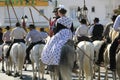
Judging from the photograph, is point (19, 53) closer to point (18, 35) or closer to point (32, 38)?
point (32, 38)

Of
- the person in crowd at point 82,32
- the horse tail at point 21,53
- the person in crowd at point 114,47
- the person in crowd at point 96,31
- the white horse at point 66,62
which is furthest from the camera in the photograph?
the person in crowd at point 96,31

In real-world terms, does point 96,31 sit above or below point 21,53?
above

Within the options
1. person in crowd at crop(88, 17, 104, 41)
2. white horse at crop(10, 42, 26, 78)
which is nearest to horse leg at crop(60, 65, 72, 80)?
white horse at crop(10, 42, 26, 78)

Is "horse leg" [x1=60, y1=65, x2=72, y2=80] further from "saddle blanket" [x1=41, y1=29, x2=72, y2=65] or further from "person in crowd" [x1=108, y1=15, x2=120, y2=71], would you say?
"person in crowd" [x1=108, y1=15, x2=120, y2=71]

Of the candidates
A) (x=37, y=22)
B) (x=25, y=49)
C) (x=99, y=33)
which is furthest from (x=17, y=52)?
(x=37, y=22)

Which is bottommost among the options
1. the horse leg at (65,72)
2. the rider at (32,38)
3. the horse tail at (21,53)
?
the horse leg at (65,72)

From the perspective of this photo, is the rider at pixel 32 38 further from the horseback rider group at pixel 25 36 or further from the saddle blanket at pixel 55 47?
the saddle blanket at pixel 55 47

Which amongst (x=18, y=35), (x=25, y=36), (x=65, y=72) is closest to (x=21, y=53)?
(x=18, y=35)

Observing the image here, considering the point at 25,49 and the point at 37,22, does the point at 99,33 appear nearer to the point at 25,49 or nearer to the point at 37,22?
the point at 25,49

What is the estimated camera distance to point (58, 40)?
12.1 meters

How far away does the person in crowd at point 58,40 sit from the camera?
12.0 meters

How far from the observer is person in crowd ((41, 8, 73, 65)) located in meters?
12.0

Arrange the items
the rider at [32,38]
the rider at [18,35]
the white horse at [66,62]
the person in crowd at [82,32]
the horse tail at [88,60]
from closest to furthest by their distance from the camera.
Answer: the white horse at [66,62]
the horse tail at [88,60]
the person in crowd at [82,32]
the rider at [32,38]
the rider at [18,35]

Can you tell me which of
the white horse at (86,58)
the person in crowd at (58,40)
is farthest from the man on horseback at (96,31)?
the person in crowd at (58,40)
